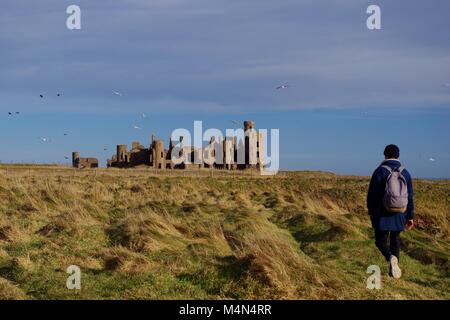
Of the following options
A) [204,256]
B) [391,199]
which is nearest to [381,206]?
[391,199]

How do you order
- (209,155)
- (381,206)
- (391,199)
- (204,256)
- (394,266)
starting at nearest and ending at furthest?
(391,199)
(381,206)
(394,266)
(204,256)
(209,155)

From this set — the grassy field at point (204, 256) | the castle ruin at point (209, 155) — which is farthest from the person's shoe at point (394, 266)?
the castle ruin at point (209, 155)

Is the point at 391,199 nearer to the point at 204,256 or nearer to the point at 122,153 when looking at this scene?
the point at 204,256

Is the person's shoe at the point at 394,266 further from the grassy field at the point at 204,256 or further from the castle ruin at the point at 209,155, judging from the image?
the castle ruin at the point at 209,155

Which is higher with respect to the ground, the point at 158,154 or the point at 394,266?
the point at 158,154

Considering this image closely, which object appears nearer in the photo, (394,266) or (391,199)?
(391,199)

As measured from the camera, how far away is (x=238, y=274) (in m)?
8.62

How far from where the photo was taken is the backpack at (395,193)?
8875 mm

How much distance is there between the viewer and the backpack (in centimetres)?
888

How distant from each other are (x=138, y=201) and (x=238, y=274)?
12815 millimetres

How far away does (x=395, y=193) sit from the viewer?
29.1ft

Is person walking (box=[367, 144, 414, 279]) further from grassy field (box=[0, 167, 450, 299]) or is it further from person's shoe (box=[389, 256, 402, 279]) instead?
grassy field (box=[0, 167, 450, 299])

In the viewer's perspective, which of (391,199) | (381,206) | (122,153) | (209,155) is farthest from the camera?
(122,153)

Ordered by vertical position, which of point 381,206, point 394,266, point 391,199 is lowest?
point 394,266
